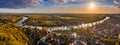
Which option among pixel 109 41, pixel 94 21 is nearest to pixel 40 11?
pixel 94 21

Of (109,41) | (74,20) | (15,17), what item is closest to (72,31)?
(74,20)

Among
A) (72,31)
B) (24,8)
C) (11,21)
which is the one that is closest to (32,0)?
(24,8)

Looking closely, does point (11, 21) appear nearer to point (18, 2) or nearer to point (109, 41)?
point (18, 2)

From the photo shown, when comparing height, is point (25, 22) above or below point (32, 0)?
below

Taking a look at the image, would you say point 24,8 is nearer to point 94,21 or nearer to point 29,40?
point 29,40

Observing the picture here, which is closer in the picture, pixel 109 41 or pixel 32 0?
pixel 109 41

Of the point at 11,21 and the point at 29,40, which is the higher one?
the point at 11,21

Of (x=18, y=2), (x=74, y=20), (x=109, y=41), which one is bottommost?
(x=109, y=41)
